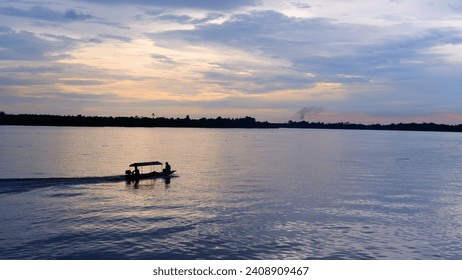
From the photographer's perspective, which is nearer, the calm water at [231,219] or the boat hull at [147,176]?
the calm water at [231,219]

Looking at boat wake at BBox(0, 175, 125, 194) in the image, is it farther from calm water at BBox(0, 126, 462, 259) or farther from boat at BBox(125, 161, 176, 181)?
boat at BBox(125, 161, 176, 181)

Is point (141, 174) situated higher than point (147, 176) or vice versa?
point (141, 174)

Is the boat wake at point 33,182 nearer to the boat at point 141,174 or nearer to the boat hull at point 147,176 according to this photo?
the boat hull at point 147,176

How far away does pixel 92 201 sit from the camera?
4219 centimetres

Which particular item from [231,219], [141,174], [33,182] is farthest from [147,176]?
[231,219]

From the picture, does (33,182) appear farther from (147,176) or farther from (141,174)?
(147,176)

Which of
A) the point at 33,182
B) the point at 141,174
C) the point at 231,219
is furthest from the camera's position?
the point at 141,174

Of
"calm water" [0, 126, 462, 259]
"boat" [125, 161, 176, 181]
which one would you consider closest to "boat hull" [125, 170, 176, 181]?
"boat" [125, 161, 176, 181]

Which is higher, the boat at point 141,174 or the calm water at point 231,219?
the boat at point 141,174

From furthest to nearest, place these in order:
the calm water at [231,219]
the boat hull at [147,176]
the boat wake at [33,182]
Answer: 1. the boat hull at [147,176]
2. the boat wake at [33,182]
3. the calm water at [231,219]

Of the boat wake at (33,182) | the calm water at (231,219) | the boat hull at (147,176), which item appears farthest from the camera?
the boat hull at (147,176)

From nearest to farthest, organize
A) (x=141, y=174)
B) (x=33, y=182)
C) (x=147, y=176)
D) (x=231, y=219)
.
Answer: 1. (x=231, y=219)
2. (x=33, y=182)
3. (x=141, y=174)
4. (x=147, y=176)

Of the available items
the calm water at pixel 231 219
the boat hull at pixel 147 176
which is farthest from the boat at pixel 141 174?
the calm water at pixel 231 219

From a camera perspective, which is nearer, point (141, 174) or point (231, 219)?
point (231, 219)
